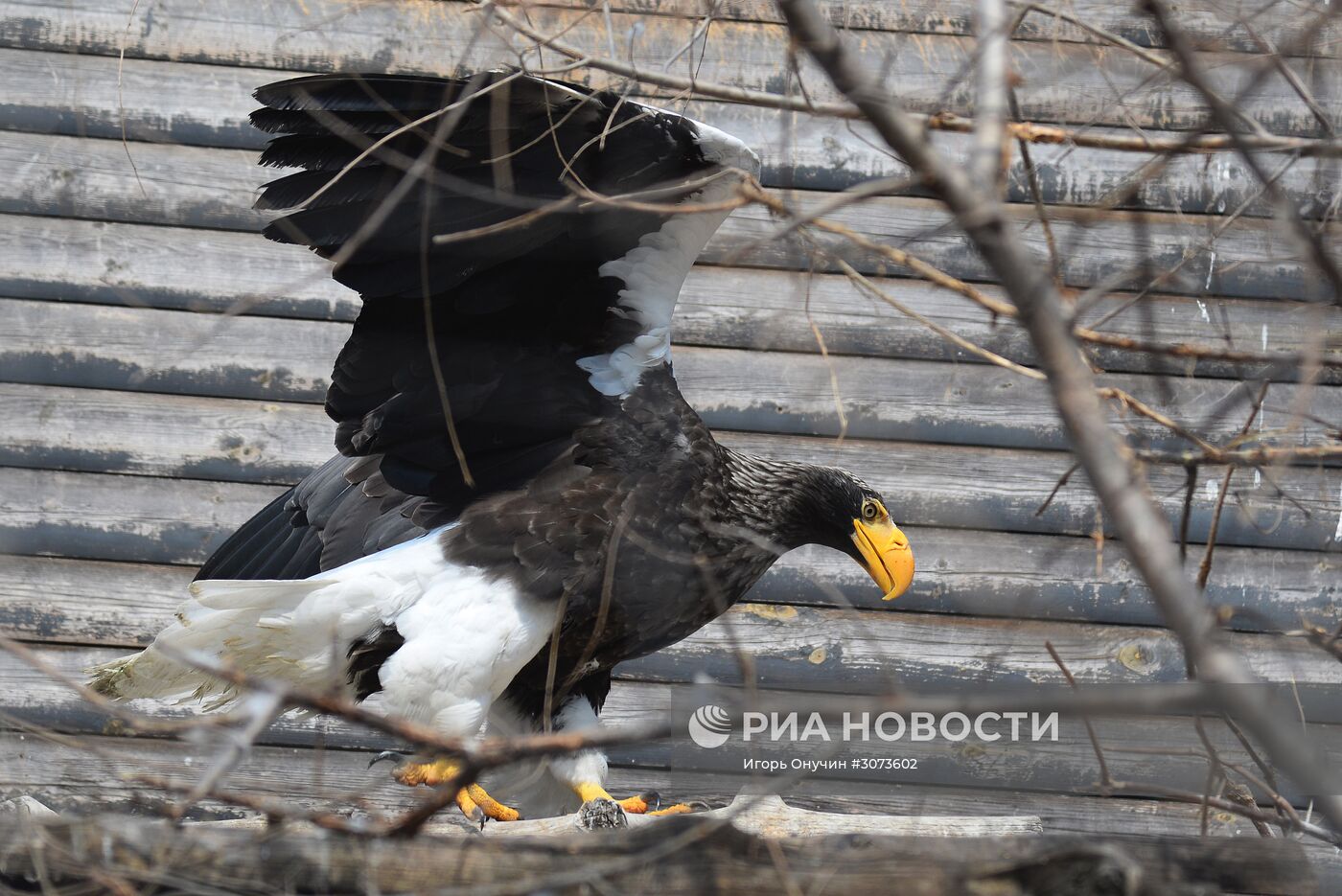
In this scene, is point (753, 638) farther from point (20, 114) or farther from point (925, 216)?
point (20, 114)

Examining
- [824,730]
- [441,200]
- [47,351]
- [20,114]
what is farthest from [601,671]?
[20,114]

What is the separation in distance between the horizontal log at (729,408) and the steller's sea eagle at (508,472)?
0.58 meters

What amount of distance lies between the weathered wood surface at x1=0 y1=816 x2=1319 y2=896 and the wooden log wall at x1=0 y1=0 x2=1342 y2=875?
1.71m

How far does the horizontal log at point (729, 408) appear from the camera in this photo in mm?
2979

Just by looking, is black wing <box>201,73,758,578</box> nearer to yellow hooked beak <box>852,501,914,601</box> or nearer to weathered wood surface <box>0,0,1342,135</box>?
yellow hooked beak <box>852,501,914,601</box>

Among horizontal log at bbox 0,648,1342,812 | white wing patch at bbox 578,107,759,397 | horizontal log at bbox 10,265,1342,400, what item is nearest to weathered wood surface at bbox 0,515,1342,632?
horizontal log at bbox 0,648,1342,812

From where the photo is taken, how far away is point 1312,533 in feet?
9.78

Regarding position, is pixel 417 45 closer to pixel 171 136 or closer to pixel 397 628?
pixel 171 136

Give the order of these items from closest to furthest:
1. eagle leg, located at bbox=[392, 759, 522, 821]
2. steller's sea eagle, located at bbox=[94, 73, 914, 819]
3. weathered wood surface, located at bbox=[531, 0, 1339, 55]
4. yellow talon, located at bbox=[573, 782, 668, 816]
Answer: steller's sea eagle, located at bbox=[94, 73, 914, 819] → eagle leg, located at bbox=[392, 759, 522, 821] → yellow talon, located at bbox=[573, 782, 668, 816] → weathered wood surface, located at bbox=[531, 0, 1339, 55]

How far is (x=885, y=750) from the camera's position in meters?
2.96

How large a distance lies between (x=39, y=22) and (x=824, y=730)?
102 inches

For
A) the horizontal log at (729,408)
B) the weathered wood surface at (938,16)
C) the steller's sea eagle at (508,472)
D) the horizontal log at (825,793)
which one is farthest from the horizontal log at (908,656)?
the weathered wood surface at (938,16)

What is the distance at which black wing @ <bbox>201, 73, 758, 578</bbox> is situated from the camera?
6.40 feet

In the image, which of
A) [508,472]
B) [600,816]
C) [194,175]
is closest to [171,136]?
[194,175]
